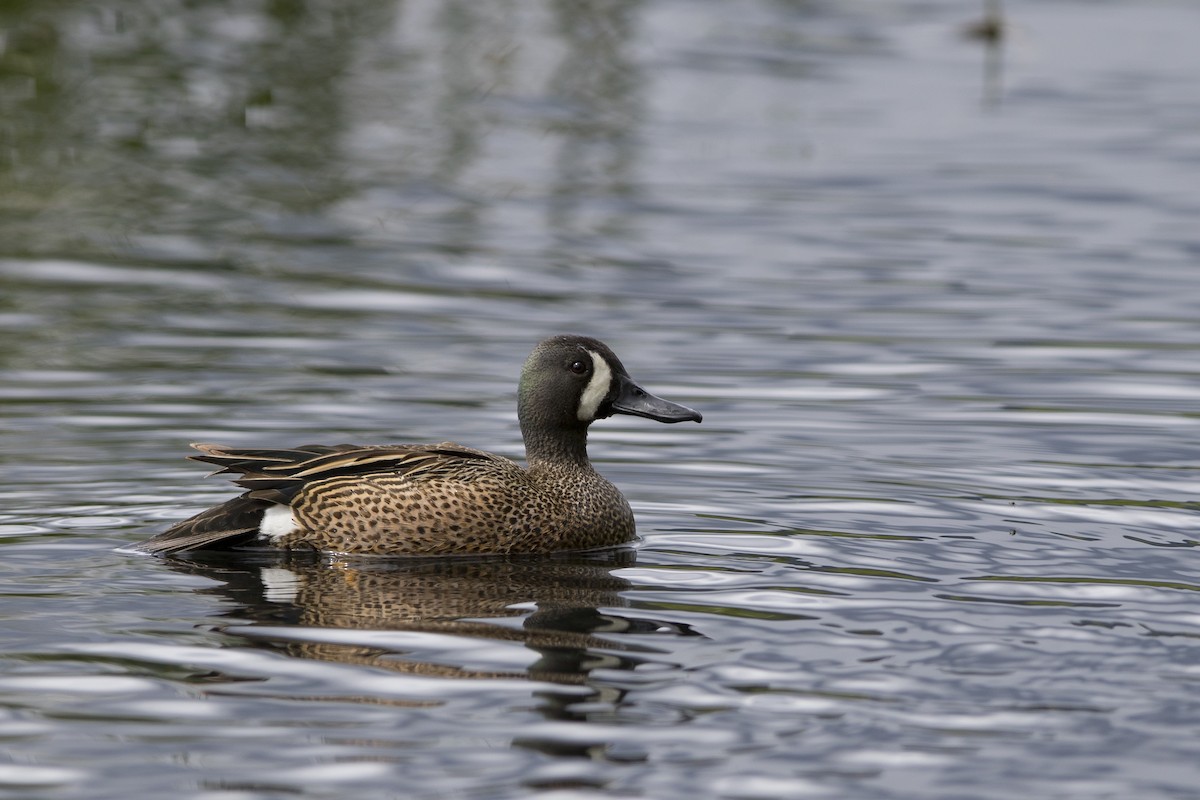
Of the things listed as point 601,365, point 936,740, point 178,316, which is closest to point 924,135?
point 178,316

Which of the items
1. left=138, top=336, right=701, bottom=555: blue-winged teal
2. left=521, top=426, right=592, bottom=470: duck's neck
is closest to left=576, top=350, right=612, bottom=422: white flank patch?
left=521, top=426, right=592, bottom=470: duck's neck

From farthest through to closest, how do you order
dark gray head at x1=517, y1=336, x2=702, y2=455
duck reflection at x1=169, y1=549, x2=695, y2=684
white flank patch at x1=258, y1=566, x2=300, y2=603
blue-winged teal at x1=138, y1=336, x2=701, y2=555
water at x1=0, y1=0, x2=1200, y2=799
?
dark gray head at x1=517, y1=336, x2=702, y2=455 < blue-winged teal at x1=138, y1=336, x2=701, y2=555 < white flank patch at x1=258, y1=566, x2=300, y2=603 < duck reflection at x1=169, y1=549, x2=695, y2=684 < water at x1=0, y1=0, x2=1200, y2=799

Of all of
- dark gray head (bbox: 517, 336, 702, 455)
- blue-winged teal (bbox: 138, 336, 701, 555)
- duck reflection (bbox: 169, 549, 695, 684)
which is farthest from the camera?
dark gray head (bbox: 517, 336, 702, 455)

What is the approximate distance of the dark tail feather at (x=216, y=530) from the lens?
28.6ft

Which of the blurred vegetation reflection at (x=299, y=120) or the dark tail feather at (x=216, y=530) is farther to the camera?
the blurred vegetation reflection at (x=299, y=120)

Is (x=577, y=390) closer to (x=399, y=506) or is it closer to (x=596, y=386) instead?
(x=596, y=386)

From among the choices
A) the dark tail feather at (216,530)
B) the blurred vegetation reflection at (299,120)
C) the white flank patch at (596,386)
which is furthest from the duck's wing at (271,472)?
the blurred vegetation reflection at (299,120)

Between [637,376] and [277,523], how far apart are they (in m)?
4.17

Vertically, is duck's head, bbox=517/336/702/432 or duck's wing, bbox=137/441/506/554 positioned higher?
duck's head, bbox=517/336/702/432

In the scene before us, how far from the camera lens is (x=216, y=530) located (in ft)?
28.9

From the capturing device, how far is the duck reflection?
7.22m

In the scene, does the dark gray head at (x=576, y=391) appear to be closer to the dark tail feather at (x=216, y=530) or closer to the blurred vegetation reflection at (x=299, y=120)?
the dark tail feather at (x=216, y=530)

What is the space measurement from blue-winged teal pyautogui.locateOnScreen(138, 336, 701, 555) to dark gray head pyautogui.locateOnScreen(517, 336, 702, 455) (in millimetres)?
364

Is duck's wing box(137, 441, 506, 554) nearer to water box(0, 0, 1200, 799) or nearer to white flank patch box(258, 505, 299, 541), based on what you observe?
white flank patch box(258, 505, 299, 541)
